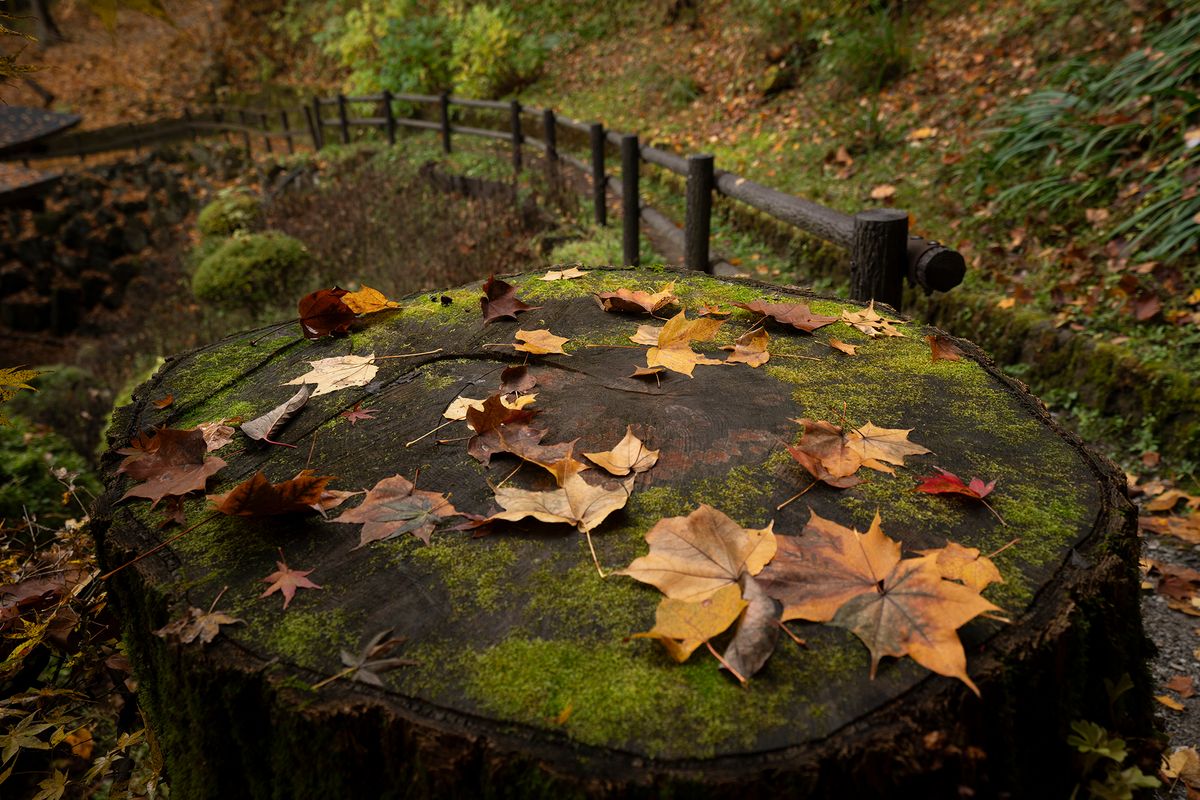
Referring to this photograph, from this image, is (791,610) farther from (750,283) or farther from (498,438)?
(750,283)

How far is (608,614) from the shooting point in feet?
3.25

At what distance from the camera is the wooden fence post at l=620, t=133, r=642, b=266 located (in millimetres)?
5559

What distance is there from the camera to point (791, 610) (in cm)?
97

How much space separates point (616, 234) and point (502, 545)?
232 inches

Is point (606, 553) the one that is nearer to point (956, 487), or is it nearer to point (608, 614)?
point (608, 614)

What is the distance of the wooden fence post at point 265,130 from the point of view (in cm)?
1596

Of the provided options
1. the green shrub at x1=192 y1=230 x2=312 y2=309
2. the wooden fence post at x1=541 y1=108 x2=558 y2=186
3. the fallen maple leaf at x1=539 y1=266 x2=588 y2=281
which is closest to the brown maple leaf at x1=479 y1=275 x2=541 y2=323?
the fallen maple leaf at x1=539 y1=266 x2=588 y2=281

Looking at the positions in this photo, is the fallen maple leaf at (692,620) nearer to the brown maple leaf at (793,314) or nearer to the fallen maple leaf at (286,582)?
the fallen maple leaf at (286,582)

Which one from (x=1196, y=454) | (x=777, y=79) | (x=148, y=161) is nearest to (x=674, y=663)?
(x=1196, y=454)

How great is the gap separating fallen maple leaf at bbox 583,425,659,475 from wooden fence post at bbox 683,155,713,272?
2.94m

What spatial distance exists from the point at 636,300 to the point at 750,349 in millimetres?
Result: 383

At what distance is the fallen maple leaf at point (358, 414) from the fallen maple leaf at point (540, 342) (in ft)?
1.21

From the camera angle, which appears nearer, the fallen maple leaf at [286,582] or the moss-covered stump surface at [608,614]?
the moss-covered stump surface at [608,614]

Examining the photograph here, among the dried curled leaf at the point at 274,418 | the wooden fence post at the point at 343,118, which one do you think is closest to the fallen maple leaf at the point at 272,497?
the dried curled leaf at the point at 274,418
